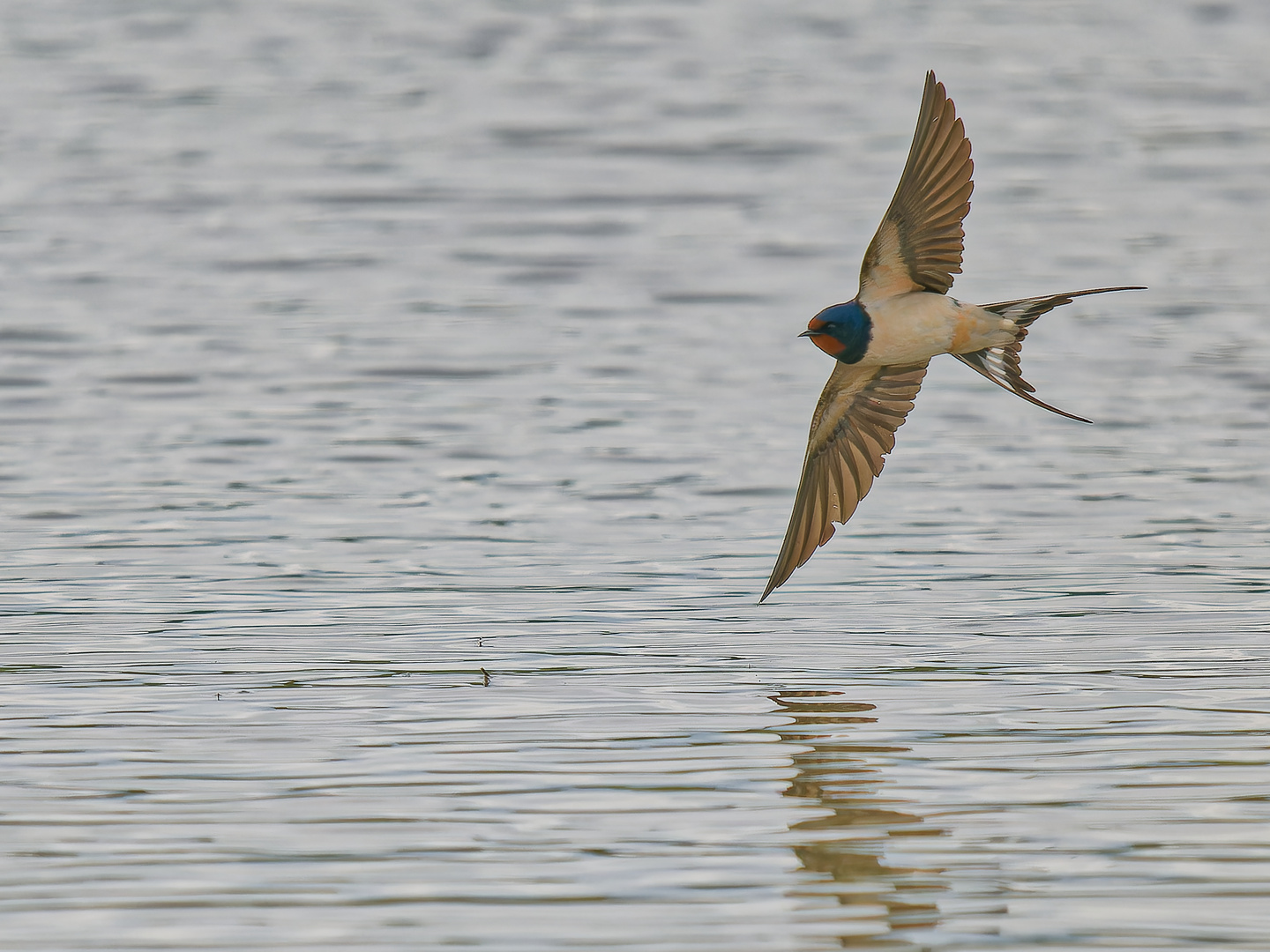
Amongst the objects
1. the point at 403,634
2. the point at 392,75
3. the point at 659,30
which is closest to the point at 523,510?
the point at 403,634

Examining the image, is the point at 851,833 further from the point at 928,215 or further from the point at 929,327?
the point at 928,215

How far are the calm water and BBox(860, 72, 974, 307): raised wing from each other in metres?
0.90

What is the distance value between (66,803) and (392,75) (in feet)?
35.6

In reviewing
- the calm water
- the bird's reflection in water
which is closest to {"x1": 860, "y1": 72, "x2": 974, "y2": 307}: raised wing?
the calm water

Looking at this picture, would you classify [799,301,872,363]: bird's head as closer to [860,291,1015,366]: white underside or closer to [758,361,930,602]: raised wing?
[860,291,1015,366]: white underside

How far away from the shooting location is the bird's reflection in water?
11.0 ft

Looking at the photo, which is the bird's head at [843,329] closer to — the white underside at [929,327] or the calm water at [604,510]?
the white underside at [929,327]

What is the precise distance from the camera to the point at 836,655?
16.4 feet

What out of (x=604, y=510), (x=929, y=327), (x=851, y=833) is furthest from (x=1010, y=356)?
(x=604, y=510)

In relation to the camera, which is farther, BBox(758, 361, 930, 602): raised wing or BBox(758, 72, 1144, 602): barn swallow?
BBox(758, 361, 930, 602): raised wing

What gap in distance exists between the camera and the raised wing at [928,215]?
4789mm

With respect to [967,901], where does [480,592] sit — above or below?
below

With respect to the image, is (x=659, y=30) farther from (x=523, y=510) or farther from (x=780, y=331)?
(x=523, y=510)

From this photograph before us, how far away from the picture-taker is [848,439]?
5.37 metres
